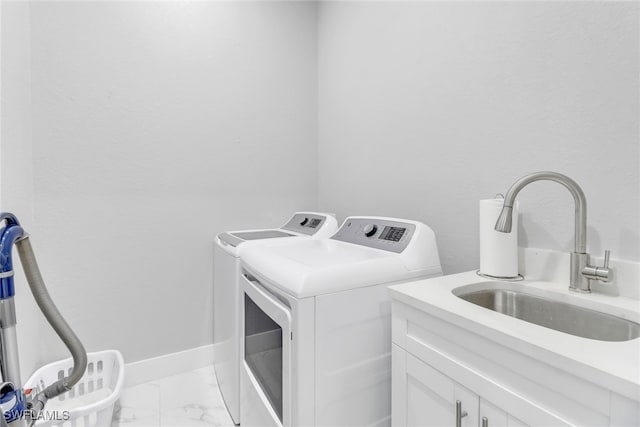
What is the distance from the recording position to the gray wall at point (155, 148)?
1.74 meters

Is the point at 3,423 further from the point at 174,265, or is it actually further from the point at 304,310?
the point at 174,265

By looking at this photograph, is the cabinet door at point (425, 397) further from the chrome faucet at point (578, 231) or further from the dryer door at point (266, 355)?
the chrome faucet at point (578, 231)

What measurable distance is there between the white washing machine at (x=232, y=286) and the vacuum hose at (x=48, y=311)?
61cm

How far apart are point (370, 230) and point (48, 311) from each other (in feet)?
4.11

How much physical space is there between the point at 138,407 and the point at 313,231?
1353 mm

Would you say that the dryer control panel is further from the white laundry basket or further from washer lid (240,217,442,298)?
the white laundry basket

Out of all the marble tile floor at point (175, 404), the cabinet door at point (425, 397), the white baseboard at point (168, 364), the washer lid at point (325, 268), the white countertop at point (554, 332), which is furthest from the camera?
the white baseboard at point (168, 364)

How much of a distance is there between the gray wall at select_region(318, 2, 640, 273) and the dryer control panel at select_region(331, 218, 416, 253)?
0.77 ft

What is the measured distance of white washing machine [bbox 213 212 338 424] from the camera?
5.06ft

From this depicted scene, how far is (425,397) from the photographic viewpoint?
36.9 inches

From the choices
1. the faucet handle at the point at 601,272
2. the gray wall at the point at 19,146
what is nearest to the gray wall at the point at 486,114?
the faucet handle at the point at 601,272

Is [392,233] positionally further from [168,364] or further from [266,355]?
[168,364]

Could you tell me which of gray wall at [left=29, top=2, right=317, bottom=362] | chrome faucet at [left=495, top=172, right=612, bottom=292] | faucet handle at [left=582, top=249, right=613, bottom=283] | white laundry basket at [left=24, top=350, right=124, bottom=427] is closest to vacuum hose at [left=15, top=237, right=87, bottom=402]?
white laundry basket at [left=24, top=350, right=124, bottom=427]

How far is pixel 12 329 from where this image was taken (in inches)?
36.9
